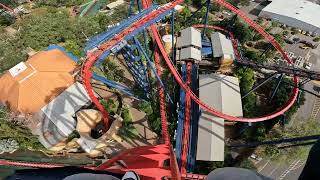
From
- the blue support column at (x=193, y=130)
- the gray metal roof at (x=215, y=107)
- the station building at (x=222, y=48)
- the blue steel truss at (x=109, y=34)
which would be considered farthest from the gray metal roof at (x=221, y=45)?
→ the blue steel truss at (x=109, y=34)

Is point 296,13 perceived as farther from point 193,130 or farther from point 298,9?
point 193,130

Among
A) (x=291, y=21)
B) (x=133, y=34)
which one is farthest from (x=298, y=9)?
(x=133, y=34)

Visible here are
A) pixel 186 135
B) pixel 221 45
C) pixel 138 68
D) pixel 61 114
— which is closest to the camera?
pixel 186 135

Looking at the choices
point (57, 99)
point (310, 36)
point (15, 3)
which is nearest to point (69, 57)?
point (57, 99)

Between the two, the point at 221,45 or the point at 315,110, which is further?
the point at 221,45

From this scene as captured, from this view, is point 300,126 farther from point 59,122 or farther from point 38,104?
point 38,104

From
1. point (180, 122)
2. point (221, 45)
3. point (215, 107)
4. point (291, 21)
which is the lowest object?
point (180, 122)

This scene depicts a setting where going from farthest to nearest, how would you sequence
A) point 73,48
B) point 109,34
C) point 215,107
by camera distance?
point 73,48 < point 215,107 < point 109,34
